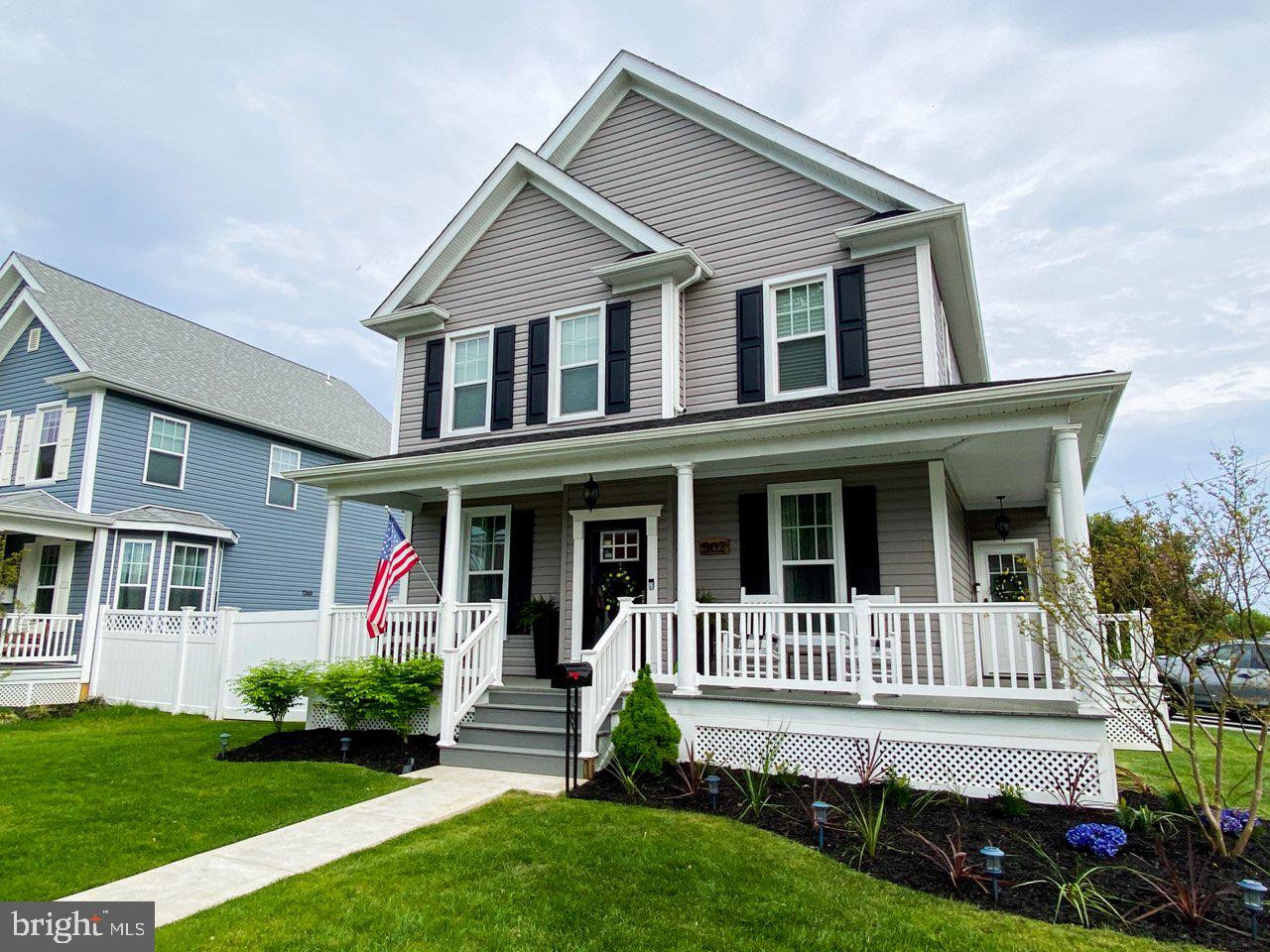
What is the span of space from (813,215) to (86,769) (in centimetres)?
1061

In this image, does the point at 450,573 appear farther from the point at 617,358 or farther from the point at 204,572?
the point at 204,572

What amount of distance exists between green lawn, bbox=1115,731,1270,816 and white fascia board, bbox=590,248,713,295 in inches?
304

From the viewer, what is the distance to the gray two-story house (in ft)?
23.0

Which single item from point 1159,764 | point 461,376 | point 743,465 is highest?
point 461,376

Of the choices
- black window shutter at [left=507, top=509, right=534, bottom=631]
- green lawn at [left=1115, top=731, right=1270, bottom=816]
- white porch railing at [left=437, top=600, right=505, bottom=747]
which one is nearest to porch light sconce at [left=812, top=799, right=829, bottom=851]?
green lawn at [left=1115, top=731, right=1270, bottom=816]

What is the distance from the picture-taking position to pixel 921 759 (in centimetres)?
680

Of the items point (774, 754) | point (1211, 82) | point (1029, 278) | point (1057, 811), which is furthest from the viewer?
point (1029, 278)

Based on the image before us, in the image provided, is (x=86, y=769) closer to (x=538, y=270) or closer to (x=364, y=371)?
(x=538, y=270)

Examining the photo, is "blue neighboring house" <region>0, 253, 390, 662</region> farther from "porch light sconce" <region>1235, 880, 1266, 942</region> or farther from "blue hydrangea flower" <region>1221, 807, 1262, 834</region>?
"porch light sconce" <region>1235, 880, 1266, 942</region>

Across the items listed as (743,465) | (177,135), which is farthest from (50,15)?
(743,465)

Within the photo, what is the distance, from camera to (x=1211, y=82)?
11172 millimetres

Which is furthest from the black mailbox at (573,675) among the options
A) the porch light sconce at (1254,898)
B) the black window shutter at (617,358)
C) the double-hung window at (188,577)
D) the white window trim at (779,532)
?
the double-hung window at (188,577)

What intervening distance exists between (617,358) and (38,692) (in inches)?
451

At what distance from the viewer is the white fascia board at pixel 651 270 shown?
9.94m
